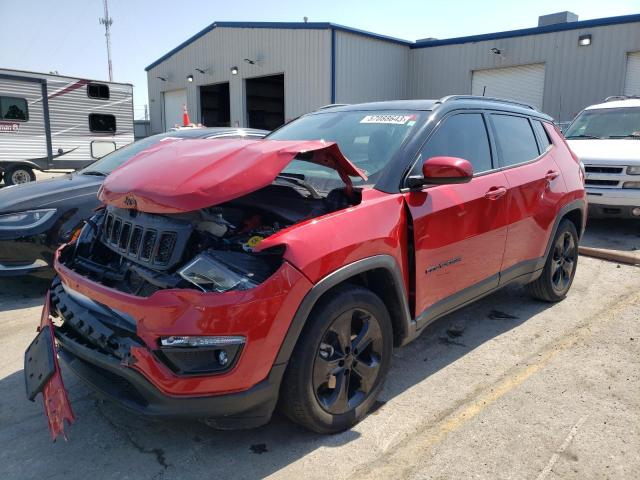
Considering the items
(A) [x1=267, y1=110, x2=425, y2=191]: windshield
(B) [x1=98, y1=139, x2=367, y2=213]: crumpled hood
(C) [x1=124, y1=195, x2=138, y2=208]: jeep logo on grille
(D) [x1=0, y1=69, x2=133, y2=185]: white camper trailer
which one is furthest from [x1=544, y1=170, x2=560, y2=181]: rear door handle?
(D) [x1=0, y1=69, x2=133, y2=185]: white camper trailer

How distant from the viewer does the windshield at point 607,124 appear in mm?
8359

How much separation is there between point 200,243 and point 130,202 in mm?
471

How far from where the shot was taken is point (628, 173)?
7211 millimetres

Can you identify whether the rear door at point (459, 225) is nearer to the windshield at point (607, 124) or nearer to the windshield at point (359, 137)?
the windshield at point (359, 137)

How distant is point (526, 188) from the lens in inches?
158

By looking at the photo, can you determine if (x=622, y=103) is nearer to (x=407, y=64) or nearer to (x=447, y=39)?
(x=447, y=39)

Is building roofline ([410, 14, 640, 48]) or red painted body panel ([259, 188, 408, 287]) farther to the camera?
building roofline ([410, 14, 640, 48])

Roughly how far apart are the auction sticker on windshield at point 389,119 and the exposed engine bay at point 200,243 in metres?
0.87

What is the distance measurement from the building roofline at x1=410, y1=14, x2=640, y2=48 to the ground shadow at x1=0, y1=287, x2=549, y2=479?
15.8 metres

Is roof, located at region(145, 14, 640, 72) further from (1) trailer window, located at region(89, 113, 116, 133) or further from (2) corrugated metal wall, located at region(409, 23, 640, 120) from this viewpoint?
(1) trailer window, located at region(89, 113, 116, 133)

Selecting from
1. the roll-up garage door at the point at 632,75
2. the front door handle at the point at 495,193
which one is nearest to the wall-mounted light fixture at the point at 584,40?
the roll-up garage door at the point at 632,75

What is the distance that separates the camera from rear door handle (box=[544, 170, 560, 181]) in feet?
14.1

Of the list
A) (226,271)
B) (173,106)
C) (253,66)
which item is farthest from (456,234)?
(173,106)

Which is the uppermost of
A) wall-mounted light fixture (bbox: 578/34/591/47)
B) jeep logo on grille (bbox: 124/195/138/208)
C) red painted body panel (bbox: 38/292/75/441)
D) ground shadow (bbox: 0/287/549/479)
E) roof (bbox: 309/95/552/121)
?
wall-mounted light fixture (bbox: 578/34/591/47)
